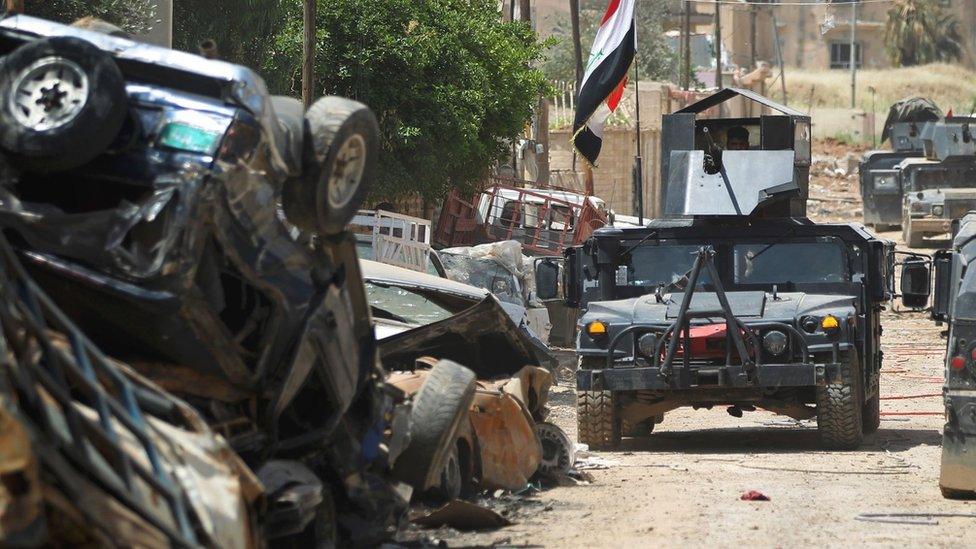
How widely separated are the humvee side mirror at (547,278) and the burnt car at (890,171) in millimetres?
24062

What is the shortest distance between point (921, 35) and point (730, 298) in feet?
239

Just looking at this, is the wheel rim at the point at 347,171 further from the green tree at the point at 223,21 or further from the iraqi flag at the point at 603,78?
the iraqi flag at the point at 603,78

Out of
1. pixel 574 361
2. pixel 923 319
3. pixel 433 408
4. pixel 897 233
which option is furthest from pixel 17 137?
pixel 897 233

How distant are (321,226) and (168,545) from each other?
231 cm

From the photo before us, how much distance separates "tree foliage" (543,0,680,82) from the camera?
55.8 metres

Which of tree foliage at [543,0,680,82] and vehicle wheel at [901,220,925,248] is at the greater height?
tree foliage at [543,0,680,82]

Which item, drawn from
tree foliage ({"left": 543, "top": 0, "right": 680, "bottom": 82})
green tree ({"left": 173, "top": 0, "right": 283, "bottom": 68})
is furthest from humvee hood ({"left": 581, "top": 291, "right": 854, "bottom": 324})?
tree foliage ({"left": 543, "top": 0, "right": 680, "bottom": 82})

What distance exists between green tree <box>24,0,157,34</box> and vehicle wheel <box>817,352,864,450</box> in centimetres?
710

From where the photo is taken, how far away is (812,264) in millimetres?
13125

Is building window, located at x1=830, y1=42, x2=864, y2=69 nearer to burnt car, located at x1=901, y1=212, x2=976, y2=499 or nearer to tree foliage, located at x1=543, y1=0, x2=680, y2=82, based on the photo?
tree foliage, located at x1=543, y1=0, x2=680, y2=82

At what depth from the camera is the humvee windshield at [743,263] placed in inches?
515

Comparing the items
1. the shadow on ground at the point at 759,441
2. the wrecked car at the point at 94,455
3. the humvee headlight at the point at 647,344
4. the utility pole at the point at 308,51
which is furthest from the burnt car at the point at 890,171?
the wrecked car at the point at 94,455

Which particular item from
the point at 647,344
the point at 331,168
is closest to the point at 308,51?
the point at 647,344

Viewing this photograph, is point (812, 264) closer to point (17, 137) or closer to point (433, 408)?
point (433, 408)
